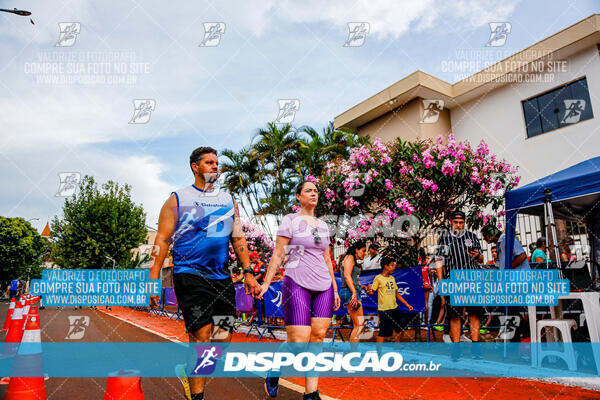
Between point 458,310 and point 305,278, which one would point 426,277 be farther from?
point 305,278

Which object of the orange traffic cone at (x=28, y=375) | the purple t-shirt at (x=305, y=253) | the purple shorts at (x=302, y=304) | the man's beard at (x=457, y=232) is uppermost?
the man's beard at (x=457, y=232)

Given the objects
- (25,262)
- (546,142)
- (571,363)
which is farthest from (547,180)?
(25,262)

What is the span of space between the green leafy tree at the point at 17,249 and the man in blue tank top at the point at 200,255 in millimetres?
59698

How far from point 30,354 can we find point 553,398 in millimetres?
4887

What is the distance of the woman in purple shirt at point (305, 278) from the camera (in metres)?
3.53

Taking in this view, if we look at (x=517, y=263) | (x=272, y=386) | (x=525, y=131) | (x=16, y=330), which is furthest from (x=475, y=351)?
(x=525, y=131)

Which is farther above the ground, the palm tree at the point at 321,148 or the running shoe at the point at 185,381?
the palm tree at the point at 321,148

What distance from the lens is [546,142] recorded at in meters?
14.8

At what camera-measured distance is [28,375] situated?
3.55 metres

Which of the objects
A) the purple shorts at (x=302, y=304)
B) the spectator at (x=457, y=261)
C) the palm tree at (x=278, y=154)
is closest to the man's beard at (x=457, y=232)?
the spectator at (x=457, y=261)

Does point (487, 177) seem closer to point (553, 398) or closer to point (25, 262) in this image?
point (553, 398)

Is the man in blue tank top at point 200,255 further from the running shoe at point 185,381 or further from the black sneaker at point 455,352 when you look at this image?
the black sneaker at point 455,352

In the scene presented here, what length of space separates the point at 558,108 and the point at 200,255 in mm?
15574

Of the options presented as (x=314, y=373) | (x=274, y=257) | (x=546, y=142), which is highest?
(x=546, y=142)
